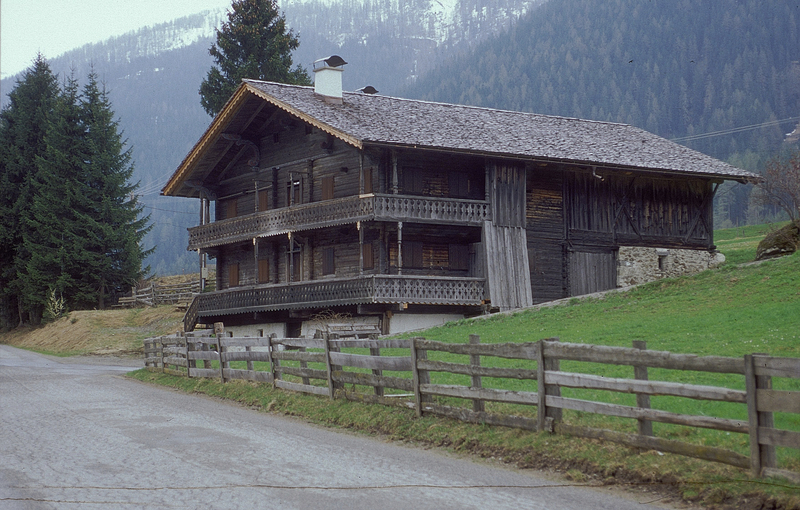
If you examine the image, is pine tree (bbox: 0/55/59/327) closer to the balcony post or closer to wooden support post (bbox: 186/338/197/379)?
the balcony post

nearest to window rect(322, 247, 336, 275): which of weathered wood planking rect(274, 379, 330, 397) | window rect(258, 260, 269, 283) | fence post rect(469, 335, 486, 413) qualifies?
window rect(258, 260, 269, 283)

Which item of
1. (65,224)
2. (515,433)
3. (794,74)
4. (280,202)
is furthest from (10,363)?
(794,74)

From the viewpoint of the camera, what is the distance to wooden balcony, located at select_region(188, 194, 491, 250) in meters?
33.2

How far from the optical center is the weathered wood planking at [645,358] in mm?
9055

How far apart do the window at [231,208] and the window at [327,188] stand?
7.71m

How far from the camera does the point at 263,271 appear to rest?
41875mm

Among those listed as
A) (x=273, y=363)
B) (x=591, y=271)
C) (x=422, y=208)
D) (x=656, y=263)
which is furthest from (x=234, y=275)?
(x=273, y=363)

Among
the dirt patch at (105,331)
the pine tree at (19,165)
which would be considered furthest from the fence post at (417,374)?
the pine tree at (19,165)

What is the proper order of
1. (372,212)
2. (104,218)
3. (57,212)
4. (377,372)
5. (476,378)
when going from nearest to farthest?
(476,378), (377,372), (372,212), (57,212), (104,218)

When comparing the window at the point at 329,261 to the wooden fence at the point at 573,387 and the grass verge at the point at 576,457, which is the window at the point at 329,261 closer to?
the wooden fence at the point at 573,387

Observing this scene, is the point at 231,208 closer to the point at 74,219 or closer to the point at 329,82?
the point at 329,82

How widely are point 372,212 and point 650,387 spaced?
2362 centimetres

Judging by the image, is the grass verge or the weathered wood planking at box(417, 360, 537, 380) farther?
the weathered wood planking at box(417, 360, 537, 380)

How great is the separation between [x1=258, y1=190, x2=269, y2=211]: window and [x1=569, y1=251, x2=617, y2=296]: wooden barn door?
46.7 feet
